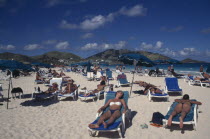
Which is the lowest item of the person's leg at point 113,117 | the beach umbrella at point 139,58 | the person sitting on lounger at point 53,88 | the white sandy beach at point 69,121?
the white sandy beach at point 69,121

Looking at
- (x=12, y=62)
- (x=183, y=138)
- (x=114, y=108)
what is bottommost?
(x=183, y=138)

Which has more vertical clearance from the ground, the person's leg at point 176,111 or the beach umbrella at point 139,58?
the beach umbrella at point 139,58

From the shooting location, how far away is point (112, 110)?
4500 millimetres

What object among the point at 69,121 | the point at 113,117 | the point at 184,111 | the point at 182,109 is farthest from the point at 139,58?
the point at 69,121

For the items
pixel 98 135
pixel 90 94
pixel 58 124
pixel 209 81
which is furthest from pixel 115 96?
pixel 209 81

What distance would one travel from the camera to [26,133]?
398 centimetres

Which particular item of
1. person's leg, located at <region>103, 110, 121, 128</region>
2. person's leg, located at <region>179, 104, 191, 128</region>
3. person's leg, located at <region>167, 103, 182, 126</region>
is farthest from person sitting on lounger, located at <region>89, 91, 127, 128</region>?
person's leg, located at <region>179, 104, 191, 128</region>

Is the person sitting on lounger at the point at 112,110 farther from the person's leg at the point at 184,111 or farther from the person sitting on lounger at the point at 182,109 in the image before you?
the person's leg at the point at 184,111

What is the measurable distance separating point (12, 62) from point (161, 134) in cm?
547

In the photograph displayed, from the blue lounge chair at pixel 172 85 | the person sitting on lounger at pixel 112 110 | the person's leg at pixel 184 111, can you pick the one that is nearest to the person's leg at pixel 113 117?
the person sitting on lounger at pixel 112 110

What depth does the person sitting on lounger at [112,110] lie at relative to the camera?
3.78 meters

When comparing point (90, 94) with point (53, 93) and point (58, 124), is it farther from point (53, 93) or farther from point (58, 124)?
point (58, 124)

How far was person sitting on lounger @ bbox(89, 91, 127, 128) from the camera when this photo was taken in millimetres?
3778

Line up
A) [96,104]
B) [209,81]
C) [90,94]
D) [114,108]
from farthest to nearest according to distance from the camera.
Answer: [209,81]
[90,94]
[96,104]
[114,108]
